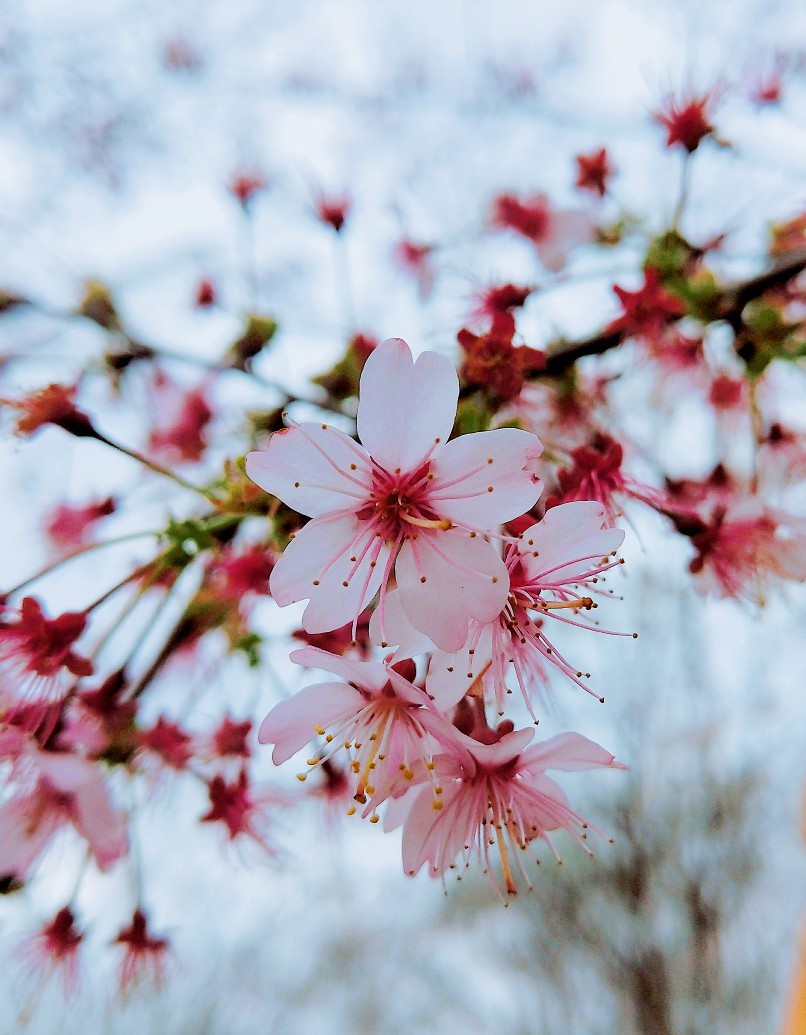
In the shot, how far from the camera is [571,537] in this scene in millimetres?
525

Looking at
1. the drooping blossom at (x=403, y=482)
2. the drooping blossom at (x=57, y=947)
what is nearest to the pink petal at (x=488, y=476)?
the drooping blossom at (x=403, y=482)

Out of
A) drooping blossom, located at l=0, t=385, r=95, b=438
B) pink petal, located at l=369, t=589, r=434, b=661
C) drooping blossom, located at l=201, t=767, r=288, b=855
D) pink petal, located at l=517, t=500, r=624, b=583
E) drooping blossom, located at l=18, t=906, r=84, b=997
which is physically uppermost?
drooping blossom, located at l=0, t=385, r=95, b=438

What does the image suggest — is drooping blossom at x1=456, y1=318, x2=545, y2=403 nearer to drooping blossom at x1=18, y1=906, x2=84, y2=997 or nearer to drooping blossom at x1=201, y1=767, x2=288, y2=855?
drooping blossom at x1=201, y1=767, x2=288, y2=855


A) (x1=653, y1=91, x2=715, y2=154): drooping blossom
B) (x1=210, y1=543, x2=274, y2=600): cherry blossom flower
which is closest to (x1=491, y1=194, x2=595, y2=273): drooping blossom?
(x1=653, y1=91, x2=715, y2=154): drooping blossom

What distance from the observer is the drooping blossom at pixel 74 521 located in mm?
1170

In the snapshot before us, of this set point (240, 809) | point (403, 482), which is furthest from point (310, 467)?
point (240, 809)

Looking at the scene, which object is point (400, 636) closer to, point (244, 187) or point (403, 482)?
point (403, 482)

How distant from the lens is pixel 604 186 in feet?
4.12

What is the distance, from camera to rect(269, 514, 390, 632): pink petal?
515mm

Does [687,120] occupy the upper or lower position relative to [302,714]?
upper

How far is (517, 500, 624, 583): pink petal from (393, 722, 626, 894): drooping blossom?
0.39 feet

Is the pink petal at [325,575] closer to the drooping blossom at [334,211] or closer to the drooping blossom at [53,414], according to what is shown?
the drooping blossom at [53,414]

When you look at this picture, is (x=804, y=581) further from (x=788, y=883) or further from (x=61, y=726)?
(x=788, y=883)

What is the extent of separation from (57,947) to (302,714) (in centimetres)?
56
